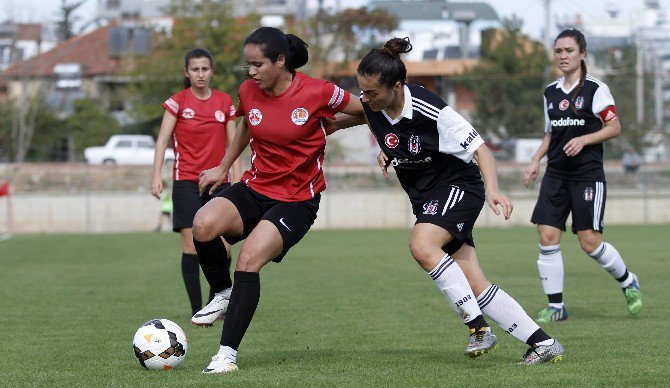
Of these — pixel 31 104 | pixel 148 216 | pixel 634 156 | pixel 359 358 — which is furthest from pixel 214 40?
pixel 359 358

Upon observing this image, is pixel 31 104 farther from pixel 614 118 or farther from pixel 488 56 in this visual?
pixel 614 118

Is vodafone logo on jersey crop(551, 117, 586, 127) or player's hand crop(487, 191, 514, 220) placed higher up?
vodafone logo on jersey crop(551, 117, 586, 127)

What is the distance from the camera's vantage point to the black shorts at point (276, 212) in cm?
625

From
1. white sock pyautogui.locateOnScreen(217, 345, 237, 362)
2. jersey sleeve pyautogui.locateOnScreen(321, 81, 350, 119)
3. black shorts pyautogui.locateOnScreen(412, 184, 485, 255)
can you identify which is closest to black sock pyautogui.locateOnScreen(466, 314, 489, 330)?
black shorts pyautogui.locateOnScreen(412, 184, 485, 255)

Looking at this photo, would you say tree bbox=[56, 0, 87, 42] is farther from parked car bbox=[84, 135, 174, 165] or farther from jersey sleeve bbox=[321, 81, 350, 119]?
jersey sleeve bbox=[321, 81, 350, 119]

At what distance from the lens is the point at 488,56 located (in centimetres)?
4566

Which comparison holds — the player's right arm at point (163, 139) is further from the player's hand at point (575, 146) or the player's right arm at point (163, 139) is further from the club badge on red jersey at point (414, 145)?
the club badge on red jersey at point (414, 145)

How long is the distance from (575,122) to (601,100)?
0.27 metres

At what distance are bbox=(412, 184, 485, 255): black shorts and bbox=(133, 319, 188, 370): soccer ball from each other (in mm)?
1529

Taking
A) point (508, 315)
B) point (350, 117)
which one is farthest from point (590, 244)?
point (350, 117)

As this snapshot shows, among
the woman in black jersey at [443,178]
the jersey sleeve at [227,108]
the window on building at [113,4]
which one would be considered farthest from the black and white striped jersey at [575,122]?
the window on building at [113,4]

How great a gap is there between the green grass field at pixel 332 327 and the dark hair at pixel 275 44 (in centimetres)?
174

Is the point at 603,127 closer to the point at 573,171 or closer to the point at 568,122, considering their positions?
the point at 568,122

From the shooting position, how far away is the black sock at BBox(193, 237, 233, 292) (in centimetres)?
664
